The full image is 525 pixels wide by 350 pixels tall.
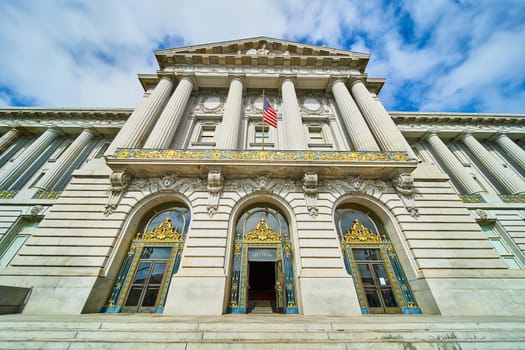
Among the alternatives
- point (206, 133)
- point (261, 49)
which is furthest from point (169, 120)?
point (261, 49)

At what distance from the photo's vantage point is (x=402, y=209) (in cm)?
873

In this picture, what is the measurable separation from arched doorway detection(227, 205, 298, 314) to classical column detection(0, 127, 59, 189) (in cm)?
2041

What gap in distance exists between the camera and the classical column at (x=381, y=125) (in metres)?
10.8

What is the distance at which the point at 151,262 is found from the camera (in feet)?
27.0

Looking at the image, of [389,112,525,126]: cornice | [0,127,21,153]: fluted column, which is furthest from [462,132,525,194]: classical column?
[0,127,21,153]: fluted column

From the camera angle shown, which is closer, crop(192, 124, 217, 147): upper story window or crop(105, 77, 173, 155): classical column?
crop(105, 77, 173, 155): classical column

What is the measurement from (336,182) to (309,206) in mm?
2051

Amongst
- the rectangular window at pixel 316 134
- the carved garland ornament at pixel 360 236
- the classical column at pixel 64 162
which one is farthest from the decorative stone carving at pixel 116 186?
the rectangular window at pixel 316 134

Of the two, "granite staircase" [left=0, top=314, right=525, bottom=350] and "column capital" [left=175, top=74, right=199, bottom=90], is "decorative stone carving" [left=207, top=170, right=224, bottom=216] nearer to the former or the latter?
"granite staircase" [left=0, top=314, right=525, bottom=350]

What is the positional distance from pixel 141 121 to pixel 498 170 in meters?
29.6

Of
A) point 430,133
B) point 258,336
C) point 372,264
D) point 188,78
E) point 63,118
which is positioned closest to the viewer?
point 258,336

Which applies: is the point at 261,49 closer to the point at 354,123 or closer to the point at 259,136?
the point at 259,136

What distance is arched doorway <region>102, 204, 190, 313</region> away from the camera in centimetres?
735

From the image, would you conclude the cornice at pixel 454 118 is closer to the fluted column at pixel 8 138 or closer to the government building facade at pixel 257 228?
the government building facade at pixel 257 228
